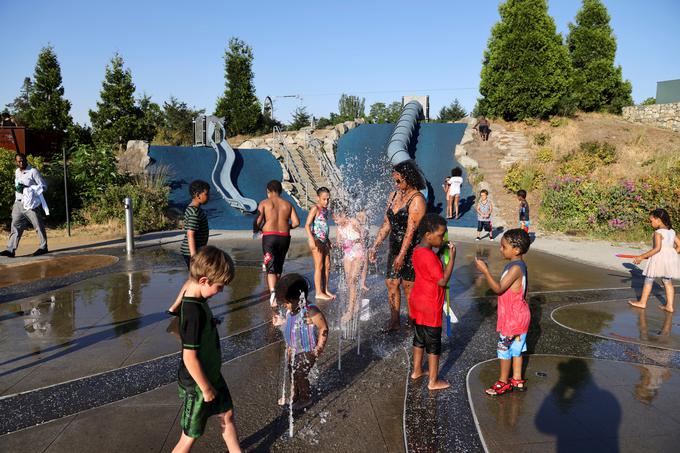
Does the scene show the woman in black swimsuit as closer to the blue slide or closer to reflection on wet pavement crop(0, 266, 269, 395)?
reflection on wet pavement crop(0, 266, 269, 395)

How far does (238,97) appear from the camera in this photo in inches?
1144

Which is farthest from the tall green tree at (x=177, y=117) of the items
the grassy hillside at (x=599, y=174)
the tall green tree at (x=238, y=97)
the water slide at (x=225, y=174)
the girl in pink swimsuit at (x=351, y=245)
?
the girl in pink swimsuit at (x=351, y=245)

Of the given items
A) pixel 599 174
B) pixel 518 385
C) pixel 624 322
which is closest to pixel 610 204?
pixel 599 174

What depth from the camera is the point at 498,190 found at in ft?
58.8

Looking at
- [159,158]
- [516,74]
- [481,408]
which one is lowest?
[481,408]

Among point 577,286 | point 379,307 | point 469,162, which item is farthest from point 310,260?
point 469,162

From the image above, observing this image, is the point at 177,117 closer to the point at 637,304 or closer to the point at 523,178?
the point at 523,178

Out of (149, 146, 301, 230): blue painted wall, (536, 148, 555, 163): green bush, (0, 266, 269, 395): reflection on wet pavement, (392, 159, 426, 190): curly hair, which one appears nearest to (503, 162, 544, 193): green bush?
(536, 148, 555, 163): green bush

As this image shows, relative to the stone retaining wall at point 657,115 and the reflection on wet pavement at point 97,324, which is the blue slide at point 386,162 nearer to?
the reflection on wet pavement at point 97,324

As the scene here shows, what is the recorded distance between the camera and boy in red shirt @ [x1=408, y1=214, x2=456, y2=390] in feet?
13.4

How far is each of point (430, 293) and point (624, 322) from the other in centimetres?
359

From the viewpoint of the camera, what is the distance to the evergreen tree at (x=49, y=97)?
27.5 meters

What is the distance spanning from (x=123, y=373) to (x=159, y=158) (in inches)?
613

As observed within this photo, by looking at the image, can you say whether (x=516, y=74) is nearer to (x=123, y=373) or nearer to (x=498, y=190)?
(x=498, y=190)
